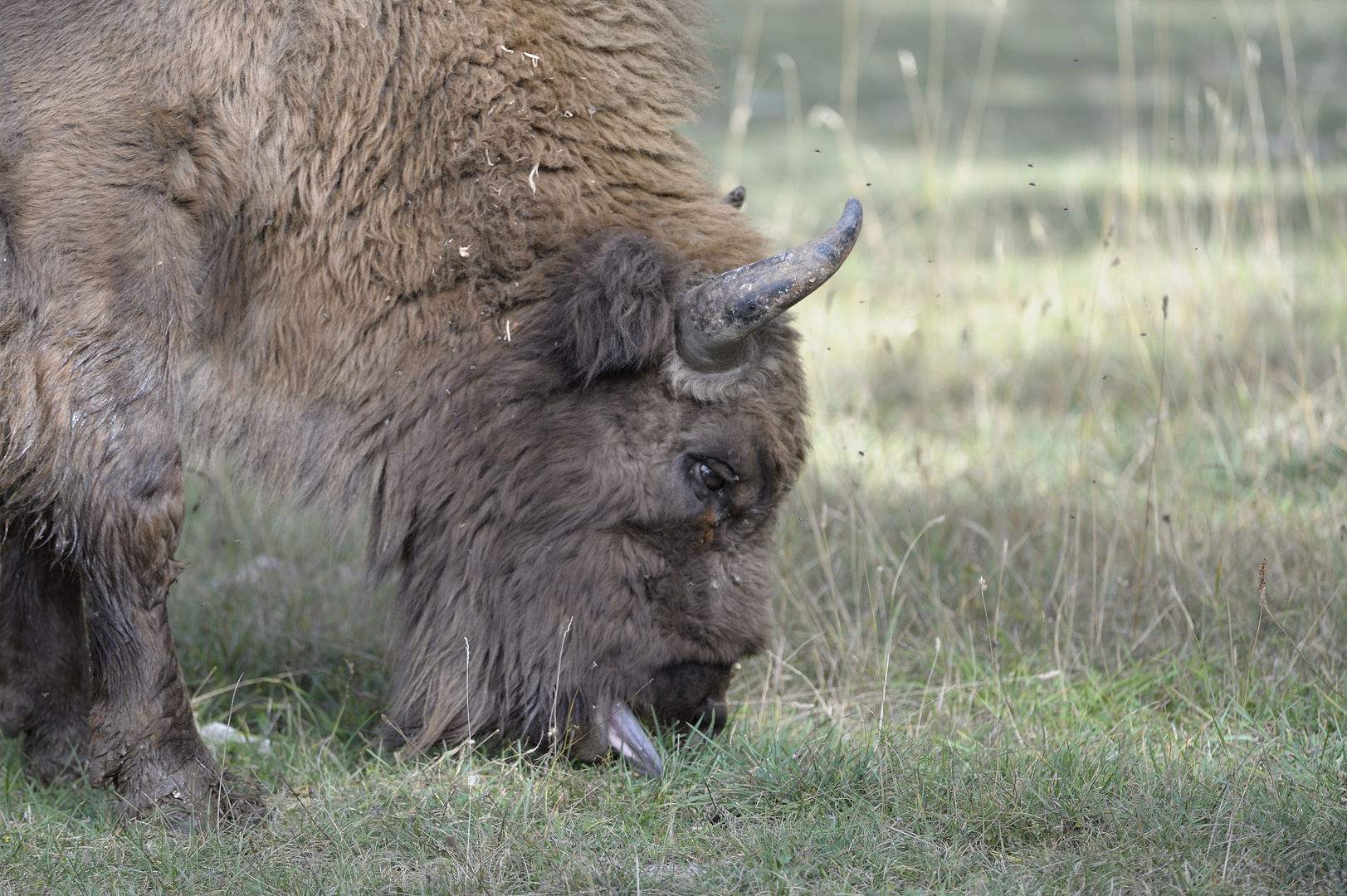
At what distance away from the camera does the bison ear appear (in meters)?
3.80

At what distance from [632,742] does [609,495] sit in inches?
28.6

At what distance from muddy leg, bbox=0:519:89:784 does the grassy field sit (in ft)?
0.38

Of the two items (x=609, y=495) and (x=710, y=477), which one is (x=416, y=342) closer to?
(x=609, y=495)

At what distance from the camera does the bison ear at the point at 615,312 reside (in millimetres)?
3797

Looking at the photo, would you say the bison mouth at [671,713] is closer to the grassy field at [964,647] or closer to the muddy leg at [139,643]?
the grassy field at [964,647]

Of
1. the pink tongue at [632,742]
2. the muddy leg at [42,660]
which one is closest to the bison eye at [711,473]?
the pink tongue at [632,742]

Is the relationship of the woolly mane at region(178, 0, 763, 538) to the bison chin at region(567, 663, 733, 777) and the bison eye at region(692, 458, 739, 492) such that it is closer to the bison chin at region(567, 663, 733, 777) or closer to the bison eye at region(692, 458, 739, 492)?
the bison eye at region(692, 458, 739, 492)

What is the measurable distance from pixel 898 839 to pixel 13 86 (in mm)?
3114

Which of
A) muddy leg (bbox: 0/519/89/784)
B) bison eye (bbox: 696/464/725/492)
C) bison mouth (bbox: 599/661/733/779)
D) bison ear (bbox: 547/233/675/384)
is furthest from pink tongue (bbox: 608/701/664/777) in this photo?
muddy leg (bbox: 0/519/89/784)

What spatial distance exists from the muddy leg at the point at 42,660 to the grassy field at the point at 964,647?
0.12 m

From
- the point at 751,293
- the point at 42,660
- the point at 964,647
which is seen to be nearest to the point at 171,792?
the point at 42,660

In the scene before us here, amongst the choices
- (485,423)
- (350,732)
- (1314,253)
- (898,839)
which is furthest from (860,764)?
(1314,253)

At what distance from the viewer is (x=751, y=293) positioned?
371cm

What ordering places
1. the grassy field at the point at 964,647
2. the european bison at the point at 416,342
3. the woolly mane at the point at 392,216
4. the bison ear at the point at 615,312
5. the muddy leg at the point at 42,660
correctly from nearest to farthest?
the grassy field at the point at 964,647, the european bison at the point at 416,342, the bison ear at the point at 615,312, the woolly mane at the point at 392,216, the muddy leg at the point at 42,660
